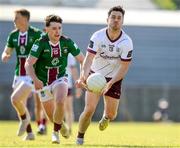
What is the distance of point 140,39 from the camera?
132 feet

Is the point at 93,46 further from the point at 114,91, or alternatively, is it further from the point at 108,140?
the point at 108,140

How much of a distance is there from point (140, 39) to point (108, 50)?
2552cm

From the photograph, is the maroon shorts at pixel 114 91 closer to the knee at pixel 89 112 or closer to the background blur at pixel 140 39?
the knee at pixel 89 112

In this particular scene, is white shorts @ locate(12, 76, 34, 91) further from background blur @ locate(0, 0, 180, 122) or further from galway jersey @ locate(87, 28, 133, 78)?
background blur @ locate(0, 0, 180, 122)

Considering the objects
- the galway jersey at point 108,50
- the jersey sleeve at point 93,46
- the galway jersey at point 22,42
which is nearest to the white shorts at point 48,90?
the galway jersey at point 108,50

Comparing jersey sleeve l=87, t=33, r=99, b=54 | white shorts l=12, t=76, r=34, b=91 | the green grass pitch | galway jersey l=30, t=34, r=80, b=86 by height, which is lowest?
the green grass pitch

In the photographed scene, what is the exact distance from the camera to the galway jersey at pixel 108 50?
14625 mm

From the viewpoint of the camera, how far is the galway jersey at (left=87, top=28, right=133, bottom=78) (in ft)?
48.0

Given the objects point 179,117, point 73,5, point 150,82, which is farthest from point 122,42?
point 73,5

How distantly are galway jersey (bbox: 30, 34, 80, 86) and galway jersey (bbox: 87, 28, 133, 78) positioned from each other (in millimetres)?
485

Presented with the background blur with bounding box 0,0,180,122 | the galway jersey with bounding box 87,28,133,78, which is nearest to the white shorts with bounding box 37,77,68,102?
the galway jersey with bounding box 87,28,133,78

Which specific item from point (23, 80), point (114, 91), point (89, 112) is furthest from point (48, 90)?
point (23, 80)

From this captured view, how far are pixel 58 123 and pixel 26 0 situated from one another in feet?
88.8

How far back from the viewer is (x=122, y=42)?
48.2 ft
